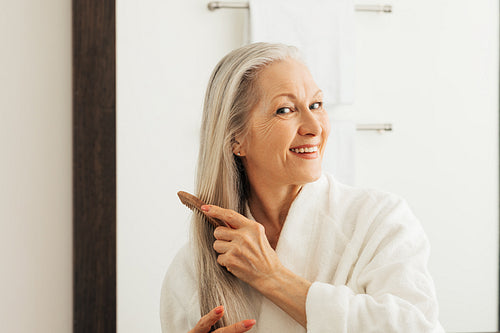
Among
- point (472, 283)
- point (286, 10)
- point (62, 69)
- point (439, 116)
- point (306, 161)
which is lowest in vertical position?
point (472, 283)

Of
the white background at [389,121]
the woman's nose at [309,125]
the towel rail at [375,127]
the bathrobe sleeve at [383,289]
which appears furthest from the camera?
the towel rail at [375,127]

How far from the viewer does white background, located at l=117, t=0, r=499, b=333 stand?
123cm

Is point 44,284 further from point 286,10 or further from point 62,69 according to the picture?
point 286,10

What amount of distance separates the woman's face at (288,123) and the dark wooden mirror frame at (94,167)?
1.70 ft

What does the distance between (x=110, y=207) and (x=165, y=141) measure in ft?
0.69

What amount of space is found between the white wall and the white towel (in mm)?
479

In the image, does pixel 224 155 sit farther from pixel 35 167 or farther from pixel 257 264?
pixel 35 167

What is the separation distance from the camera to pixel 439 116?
1.41 meters

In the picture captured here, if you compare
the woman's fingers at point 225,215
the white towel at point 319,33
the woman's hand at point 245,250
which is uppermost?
the white towel at point 319,33

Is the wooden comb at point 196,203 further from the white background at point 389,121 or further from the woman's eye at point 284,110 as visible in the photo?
the white background at point 389,121

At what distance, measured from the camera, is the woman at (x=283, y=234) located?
2.39 ft

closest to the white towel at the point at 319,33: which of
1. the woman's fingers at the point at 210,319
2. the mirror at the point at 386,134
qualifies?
the mirror at the point at 386,134

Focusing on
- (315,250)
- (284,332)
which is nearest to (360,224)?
(315,250)

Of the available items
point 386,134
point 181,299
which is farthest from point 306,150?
point 386,134
